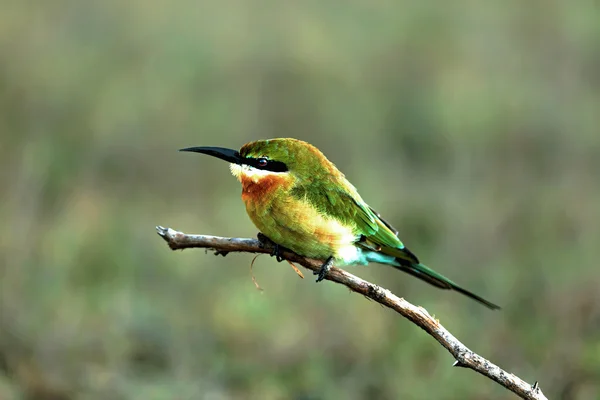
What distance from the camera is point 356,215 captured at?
2.74m

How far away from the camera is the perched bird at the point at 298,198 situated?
2.53 meters

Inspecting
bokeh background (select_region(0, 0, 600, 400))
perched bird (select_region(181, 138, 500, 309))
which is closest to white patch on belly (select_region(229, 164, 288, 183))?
perched bird (select_region(181, 138, 500, 309))

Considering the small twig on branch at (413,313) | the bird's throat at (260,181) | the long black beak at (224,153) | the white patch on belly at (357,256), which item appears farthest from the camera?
the white patch on belly at (357,256)

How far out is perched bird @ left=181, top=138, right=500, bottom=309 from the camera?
2525 mm

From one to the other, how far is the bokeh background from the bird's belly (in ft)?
4.17

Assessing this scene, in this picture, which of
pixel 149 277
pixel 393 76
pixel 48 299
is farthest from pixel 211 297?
pixel 393 76

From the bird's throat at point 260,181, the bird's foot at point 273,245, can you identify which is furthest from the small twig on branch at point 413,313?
the bird's throat at point 260,181

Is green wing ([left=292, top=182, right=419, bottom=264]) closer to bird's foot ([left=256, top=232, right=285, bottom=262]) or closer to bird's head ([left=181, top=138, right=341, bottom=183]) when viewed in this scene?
bird's head ([left=181, top=138, right=341, bottom=183])

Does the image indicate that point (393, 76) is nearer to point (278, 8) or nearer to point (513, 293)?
point (278, 8)

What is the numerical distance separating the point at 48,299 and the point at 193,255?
4.21ft

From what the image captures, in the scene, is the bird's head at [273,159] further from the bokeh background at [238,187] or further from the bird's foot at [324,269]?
the bokeh background at [238,187]

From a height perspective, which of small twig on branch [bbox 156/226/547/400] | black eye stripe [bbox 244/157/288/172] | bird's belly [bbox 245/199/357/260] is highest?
black eye stripe [bbox 244/157/288/172]

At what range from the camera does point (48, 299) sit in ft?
13.2

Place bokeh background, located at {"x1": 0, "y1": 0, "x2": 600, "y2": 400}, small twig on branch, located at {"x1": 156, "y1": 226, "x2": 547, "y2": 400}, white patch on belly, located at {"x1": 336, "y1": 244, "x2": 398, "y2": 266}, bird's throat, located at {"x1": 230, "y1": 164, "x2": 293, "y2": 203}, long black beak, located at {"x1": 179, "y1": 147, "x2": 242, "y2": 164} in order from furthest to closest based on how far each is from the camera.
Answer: bokeh background, located at {"x1": 0, "y1": 0, "x2": 600, "y2": 400} < white patch on belly, located at {"x1": 336, "y1": 244, "x2": 398, "y2": 266} < bird's throat, located at {"x1": 230, "y1": 164, "x2": 293, "y2": 203} < long black beak, located at {"x1": 179, "y1": 147, "x2": 242, "y2": 164} < small twig on branch, located at {"x1": 156, "y1": 226, "x2": 547, "y2": 400}
